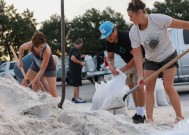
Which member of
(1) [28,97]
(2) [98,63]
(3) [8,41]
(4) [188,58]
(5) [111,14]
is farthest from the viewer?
(5) [111,14]

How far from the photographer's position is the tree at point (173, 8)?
72.2 meters

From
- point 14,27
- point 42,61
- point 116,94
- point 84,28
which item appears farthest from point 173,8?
point 116,94

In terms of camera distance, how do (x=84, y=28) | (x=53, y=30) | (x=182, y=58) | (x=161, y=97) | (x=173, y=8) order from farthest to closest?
(x=84, y=28) → (x=53, y=30) → (x=173, y=8) → (x=182, y=58) → (x=161, y=97)

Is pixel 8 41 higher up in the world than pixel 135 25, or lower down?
lower down

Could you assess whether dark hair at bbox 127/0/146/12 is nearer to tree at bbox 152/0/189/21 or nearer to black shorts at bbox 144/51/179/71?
black shorts at bbox 144/51/179/71

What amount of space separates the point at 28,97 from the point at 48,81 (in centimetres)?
→ 313

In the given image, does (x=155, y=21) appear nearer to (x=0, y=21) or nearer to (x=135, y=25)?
(x=135, y=25)

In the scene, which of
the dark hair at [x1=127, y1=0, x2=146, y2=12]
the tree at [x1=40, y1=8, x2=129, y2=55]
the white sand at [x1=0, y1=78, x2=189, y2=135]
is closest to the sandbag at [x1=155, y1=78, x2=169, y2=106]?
the dark hair at [x1=127, y1=0, x2=146, y2=12]

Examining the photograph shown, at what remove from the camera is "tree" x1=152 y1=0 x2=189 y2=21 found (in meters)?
72.2

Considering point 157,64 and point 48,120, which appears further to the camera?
point 157,64

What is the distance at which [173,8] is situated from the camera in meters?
73.3

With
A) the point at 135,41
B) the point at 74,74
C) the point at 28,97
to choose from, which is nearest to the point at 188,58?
the point at 74,74

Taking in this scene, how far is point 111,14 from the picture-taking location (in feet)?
269

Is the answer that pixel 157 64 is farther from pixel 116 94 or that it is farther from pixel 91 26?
pixel 91 26
